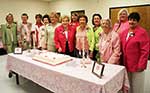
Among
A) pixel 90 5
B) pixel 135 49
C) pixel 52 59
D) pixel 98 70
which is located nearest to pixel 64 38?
pixel 52 59

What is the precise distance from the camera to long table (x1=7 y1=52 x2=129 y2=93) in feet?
6.18

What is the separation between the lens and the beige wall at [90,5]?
6.18 m

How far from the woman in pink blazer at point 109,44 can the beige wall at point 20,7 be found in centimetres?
634

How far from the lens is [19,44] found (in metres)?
4.88

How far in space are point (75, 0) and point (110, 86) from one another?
6448 millimetres

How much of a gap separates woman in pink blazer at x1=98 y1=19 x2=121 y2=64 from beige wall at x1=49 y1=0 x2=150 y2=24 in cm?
368

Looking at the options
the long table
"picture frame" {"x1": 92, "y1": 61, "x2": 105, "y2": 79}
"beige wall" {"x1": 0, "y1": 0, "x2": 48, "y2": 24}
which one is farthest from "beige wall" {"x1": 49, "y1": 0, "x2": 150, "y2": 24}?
"picture frame" {"x1": 92, "y1": 61, "x2": 105, "y2": 79}

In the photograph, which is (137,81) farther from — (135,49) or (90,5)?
(90,5)

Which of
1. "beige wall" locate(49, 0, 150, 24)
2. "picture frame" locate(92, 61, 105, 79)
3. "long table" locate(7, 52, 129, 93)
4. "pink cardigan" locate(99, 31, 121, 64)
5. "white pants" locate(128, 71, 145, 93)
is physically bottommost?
"white pants" locate(128, 71, 145, 93)

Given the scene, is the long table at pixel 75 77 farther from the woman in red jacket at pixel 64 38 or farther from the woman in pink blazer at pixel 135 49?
the woman in red jacket at pixel 64 38

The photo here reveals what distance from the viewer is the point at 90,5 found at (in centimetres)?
727

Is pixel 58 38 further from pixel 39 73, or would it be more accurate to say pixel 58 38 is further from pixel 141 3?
pixel 141 3

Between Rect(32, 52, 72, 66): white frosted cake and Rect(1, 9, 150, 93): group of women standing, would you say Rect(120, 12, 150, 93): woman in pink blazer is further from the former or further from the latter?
Rect(32, 52, 72, 66): white frosted cake

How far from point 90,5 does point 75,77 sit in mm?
5632
